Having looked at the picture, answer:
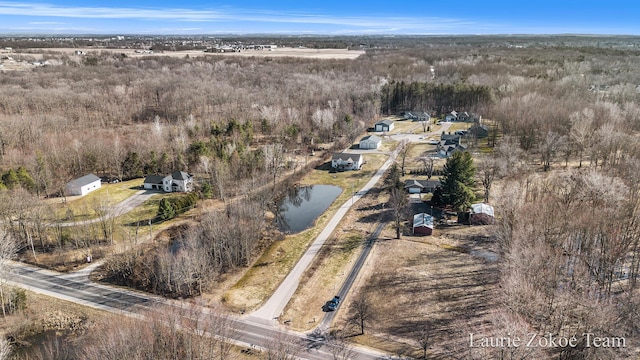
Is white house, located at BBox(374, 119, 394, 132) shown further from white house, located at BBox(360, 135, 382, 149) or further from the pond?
the pond

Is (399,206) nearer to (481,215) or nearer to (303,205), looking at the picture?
(481,215)

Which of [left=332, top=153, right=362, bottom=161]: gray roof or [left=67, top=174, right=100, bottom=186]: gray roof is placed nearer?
[left=67, top=174, right=100, bottom=186]: gray roof

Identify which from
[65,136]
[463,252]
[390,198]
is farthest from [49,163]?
[463,252]

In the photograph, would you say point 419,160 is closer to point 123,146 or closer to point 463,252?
point 463,252

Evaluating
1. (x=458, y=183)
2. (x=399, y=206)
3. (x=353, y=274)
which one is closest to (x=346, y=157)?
(x=399, y=206)

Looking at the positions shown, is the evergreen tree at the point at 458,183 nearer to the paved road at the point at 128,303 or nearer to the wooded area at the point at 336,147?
the wooded area at the point at 336,147

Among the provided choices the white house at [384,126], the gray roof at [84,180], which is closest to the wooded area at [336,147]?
the gray roof at [84,180]

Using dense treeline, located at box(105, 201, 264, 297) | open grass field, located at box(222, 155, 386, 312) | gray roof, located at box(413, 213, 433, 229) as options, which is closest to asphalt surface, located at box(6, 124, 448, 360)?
open grass field, located at box(222, 155, 386, 312)
